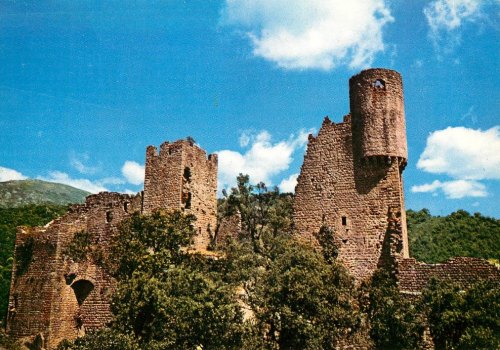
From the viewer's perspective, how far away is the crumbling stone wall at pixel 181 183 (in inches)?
1044

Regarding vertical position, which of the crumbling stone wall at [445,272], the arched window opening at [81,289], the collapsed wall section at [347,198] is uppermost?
the collapsed wall section at [347,198]

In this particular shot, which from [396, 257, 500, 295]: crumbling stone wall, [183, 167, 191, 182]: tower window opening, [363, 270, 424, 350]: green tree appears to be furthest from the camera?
[183, 167, 191, 182]: tower window opening

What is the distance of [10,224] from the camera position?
54.9 meters

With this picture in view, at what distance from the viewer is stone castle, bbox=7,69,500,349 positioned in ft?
70.6

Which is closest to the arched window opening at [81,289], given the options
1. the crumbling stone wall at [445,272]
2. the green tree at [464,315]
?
the crumbling stone wall at [445,272]

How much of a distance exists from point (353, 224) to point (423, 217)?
38.1 meters

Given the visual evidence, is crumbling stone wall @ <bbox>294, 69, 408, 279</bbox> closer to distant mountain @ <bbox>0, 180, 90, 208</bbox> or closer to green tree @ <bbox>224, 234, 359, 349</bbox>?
green tree @ <bbox>224, 234, 359, 349</bbox>

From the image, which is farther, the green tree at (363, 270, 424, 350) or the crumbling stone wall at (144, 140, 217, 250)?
the crumbling stone wall at (144, 140, 217, 250)

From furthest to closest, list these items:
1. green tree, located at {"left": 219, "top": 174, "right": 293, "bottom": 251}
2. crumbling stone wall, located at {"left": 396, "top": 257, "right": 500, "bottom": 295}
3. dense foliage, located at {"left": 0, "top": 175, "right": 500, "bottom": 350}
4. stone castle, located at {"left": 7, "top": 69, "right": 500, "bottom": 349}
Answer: green tree, located at {"left": 219, "top": 174, "right": 293, "bottom": 251}, stone castle, located at {"left": 7, "top": 69, "right": 500, "bottom": 349}, crumbling stone wall, located at {"left": 396, "top": 257, "right": 500, "bottom": 295}, dense foliage, located at {"left": 0, "top": 175, "right": 500, "bottom": 350}

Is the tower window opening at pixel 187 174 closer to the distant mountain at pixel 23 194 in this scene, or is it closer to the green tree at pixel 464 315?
the green tree at pixel 464 315

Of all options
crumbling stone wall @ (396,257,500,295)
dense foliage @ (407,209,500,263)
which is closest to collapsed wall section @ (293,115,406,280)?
crumbling stone wall @ (396,257,500,295)

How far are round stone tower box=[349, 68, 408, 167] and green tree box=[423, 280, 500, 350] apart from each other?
255 inches

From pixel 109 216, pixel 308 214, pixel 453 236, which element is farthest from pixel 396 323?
pixel 453 236

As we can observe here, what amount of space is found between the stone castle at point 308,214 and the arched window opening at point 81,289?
55 millimetres
